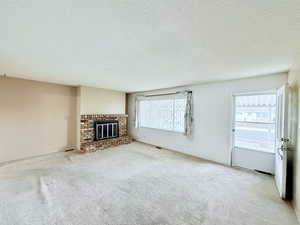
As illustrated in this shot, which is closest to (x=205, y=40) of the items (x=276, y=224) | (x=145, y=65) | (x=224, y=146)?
(x=145, y=65)

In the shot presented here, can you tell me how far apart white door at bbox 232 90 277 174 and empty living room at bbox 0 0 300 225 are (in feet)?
0.07

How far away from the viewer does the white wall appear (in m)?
3.35

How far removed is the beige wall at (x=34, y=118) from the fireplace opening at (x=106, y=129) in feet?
2.65

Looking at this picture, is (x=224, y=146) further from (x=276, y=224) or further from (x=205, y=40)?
(x=205, y=40)

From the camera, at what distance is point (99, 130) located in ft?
16.9

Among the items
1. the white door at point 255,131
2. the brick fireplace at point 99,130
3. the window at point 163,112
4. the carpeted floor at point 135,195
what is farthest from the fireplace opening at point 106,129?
the white door at point 255,131

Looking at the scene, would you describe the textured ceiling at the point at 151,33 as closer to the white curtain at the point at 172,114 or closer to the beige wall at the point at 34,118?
the beige wall at the point at 34,118

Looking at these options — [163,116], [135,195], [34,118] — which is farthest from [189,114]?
[34,118]

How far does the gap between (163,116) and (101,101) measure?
2408 millimetres

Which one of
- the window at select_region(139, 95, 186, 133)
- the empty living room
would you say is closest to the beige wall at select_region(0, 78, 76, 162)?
the empty living room

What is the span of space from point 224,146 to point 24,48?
14.7 ft

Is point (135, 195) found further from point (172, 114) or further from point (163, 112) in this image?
point (163, 112)

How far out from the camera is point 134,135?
6.40 meters

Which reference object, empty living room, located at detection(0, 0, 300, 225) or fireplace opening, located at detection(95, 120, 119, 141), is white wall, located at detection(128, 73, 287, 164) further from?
fireplace opening, located at detection(95, 120, 119, 141)
